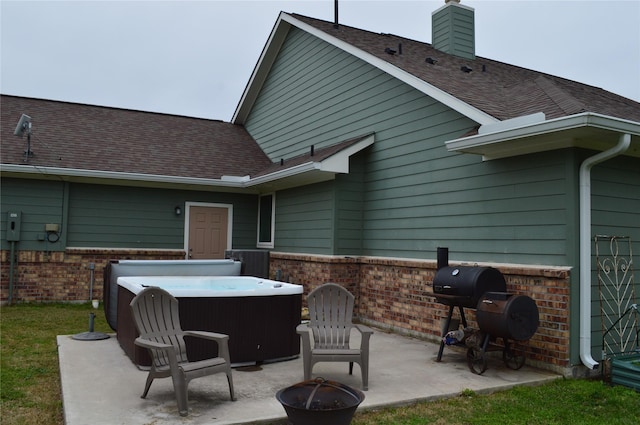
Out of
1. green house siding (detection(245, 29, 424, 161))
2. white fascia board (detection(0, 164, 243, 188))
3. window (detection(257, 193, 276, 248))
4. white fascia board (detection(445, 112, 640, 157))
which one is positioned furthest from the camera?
window (detection(257, 193, 276, 248))

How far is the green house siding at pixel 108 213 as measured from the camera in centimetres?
1016

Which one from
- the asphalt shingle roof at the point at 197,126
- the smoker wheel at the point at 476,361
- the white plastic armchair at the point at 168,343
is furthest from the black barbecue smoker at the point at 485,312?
the white plastic armchair at the point at 168,343

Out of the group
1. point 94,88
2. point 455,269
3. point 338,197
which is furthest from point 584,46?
point 94,88

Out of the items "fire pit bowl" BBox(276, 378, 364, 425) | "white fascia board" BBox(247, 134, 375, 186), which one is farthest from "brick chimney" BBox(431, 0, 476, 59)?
"fire pit bowl" BBox(276, 378, 364, 425)

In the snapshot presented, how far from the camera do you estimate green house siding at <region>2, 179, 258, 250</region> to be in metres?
10.2

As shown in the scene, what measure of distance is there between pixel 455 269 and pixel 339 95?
4.99 m

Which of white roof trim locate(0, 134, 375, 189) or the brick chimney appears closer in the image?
white roof trim locate(0, 134, 375, 189)

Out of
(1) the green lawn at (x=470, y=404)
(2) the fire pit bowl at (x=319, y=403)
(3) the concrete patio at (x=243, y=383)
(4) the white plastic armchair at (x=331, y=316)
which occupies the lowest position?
(1) the green lawn at (x=470, y=404)

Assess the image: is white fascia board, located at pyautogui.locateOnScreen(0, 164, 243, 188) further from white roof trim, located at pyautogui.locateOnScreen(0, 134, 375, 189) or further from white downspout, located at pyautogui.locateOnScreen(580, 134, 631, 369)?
white downspout, located at pyautogui.locateOnScreen(580, 134, 631, 369)

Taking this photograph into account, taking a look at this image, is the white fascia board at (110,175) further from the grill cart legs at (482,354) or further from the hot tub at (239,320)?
the grill cart legs at (482,354)

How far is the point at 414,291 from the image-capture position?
7512 mm

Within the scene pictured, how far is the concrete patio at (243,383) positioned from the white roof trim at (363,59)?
2.75m

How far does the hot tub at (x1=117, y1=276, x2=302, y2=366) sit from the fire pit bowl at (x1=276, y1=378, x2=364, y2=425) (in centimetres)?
236

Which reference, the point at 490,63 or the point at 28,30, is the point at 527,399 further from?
the point at 28,30
